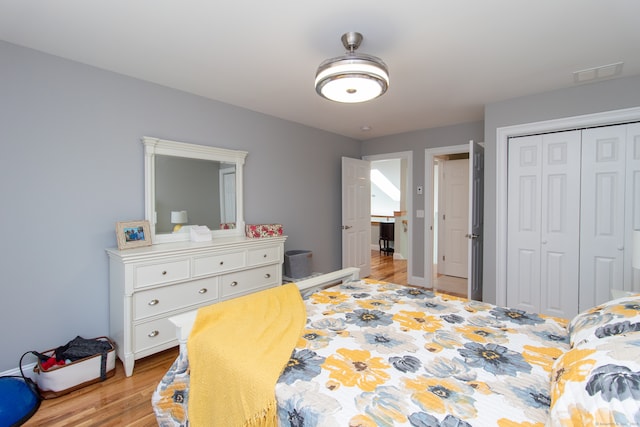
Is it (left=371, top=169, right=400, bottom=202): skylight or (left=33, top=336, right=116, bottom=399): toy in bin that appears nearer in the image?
(left=33, top=336, right=116, bottom=399): toy in bin

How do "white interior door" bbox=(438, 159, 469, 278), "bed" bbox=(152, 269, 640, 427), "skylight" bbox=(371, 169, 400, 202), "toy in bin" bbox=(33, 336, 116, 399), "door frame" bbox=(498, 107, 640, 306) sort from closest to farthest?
"bed" bbox=(152, 269, 640, 427) → "toy in bin" bbox=(33, 336, 116, 399) → "door frame" bbox=(498, 107, 640, 306) → "white interior door" bbox=(438, 159, 469, 278) → "skylight" bbox=(371, 169, 400, 202)

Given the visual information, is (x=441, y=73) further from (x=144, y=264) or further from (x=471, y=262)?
(x=144, y=264)

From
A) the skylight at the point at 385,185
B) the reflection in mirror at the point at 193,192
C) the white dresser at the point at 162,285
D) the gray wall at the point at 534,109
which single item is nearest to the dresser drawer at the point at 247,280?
the white dresser at the point at 162,285

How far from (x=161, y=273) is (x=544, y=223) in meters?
3.61

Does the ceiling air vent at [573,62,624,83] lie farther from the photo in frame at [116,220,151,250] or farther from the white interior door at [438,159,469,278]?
the photo in frame at [116,220,151,250]

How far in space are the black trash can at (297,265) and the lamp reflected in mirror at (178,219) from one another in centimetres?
126

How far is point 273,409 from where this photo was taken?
3.25ft

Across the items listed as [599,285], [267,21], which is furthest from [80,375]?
[599,285]

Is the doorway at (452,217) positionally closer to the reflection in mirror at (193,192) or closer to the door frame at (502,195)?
the door frame at (502,195)

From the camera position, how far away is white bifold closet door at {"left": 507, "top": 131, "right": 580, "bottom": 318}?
2.91 meters

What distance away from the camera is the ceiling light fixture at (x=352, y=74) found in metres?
1.74

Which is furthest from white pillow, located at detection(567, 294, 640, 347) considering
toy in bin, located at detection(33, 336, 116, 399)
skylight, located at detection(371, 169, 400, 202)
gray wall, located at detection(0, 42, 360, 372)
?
skylight, located at detection(371, 169, 400, 202)

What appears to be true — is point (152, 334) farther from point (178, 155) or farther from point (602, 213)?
point (602, 213)

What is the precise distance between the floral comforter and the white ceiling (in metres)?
1.72
